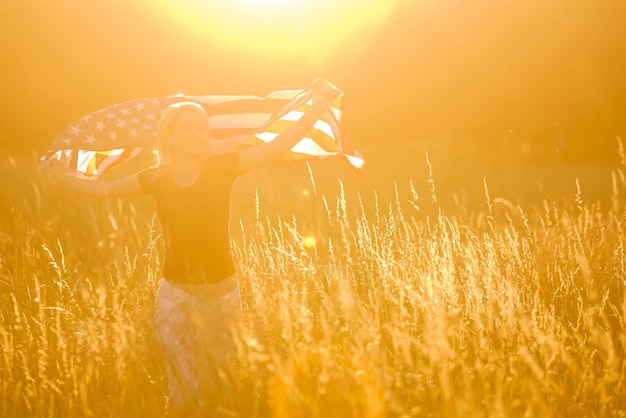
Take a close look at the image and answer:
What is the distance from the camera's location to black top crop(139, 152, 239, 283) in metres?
3.72

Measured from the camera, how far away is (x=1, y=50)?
26969mm

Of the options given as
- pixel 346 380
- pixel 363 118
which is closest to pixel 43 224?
pixel 346 380

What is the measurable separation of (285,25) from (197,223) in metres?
→ 21.2

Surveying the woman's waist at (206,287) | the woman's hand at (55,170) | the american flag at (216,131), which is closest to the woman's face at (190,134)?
the woman's waist at (206,287)

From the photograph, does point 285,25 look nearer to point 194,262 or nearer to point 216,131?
point 216,131

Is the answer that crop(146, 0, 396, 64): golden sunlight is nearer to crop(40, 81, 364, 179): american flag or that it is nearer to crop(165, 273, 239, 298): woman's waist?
crop(40, 81, 364, 179): american flag

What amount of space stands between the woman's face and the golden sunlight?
66.4 ft

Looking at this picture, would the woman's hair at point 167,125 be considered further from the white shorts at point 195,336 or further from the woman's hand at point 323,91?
the woman's hand at point 323,91

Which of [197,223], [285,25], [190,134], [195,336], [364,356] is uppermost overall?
[285,25]

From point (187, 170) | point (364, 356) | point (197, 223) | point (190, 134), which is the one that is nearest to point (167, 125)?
point (190, 134)

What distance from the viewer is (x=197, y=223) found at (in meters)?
3.76

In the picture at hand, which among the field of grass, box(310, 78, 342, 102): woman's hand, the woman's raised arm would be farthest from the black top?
box(310, 78, 342, 102): woman's hand

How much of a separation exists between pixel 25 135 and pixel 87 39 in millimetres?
4425

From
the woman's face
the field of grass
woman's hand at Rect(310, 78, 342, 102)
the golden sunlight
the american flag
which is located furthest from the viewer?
the golden sunlight
